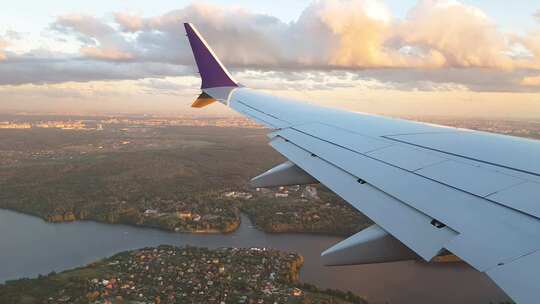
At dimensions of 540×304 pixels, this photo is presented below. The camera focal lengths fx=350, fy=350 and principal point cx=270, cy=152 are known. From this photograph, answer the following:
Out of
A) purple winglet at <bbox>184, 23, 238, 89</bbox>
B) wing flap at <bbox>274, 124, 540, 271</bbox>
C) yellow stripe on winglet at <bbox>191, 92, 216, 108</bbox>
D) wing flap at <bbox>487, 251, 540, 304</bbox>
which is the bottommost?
wing flap at <bbox>487, 251, 540, 304</bbox>

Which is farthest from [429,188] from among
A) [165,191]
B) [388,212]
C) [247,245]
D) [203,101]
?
[165,191]

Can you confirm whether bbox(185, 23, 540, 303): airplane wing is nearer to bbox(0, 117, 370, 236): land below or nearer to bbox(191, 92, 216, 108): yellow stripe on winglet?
bbox(191, 92, 216, 108): yellow stripe on winglet

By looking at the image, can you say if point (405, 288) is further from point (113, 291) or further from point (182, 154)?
point (182, 154)

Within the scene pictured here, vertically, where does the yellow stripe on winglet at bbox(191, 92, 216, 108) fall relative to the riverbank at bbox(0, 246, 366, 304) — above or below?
above

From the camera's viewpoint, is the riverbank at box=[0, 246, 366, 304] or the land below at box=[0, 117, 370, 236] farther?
the land below at box=[0, 117, 370, 236]

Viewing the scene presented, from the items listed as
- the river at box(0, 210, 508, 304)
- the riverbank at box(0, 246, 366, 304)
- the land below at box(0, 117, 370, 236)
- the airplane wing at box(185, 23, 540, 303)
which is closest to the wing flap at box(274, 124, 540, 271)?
the airplane wing at box(185, 23, 540, 303)

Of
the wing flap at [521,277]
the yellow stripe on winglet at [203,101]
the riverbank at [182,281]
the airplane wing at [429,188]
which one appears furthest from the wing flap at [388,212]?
the riverbank at [182,281]

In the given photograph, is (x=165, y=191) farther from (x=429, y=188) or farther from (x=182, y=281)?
(x=429, y=188)
